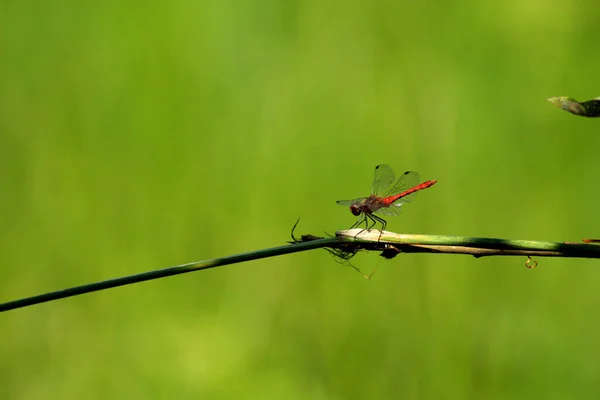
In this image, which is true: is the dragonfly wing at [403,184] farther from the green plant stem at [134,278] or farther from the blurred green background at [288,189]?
the green plant stem at [134,278]

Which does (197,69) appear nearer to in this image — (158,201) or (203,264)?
(158,201)

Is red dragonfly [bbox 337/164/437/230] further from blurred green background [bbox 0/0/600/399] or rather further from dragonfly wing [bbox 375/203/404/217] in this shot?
blurred green background [bbox 0/0/600/399]

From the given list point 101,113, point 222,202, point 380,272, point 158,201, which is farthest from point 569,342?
point 101,113

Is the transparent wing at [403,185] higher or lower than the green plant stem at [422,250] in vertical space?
higher

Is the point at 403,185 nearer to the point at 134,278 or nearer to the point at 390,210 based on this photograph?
the point at 390,210

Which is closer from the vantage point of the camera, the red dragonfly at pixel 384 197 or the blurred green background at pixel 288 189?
the red dragonfly at pixel 384 197

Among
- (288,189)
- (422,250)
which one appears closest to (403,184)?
(288,189)

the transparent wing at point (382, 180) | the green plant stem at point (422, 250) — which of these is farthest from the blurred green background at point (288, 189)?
the green plant stem at point (422, 250)

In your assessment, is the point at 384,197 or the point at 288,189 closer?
the point at 384,197

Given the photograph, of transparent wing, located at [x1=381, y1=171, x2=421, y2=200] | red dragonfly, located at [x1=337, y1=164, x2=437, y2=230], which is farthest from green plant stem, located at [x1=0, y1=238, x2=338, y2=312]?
transparent wing, located at [x1=381, y1=171, x2=421, y2=200]
